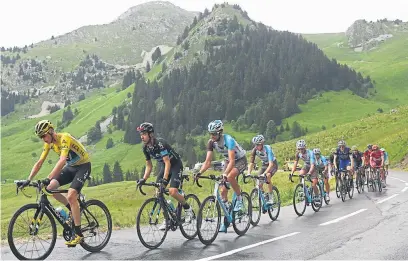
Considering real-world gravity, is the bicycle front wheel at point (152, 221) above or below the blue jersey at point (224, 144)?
below

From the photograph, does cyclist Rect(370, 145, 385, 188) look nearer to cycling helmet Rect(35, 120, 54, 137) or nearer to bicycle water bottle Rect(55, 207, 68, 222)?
bicycle water bottle Rect(55, 207, 68, 222)

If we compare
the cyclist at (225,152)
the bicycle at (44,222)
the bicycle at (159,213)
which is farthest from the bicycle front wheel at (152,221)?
the cyclist at (225,152)

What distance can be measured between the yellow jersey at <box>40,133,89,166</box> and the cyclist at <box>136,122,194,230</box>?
4.94ft

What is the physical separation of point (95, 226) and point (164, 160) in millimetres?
2315

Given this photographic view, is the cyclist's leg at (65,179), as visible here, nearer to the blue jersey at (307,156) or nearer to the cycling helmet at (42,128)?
the cycling helmet at (42,128)

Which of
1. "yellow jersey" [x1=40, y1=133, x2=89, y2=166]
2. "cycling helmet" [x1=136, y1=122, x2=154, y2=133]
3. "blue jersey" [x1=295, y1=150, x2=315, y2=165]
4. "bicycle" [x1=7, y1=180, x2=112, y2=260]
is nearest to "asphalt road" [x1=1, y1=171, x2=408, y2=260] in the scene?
"bicycle" [x1=7, y1=180, x2=112, y2=260]

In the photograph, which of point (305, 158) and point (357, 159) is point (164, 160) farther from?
point (357, 159)

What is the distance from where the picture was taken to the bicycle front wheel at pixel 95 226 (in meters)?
10.0

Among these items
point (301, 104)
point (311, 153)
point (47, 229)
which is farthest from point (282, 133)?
point (47, 229)

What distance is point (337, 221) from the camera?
1453 centimetres

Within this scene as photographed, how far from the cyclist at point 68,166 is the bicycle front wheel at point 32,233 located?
476mm

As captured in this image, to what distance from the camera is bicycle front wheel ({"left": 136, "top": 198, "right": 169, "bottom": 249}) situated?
10.3 m

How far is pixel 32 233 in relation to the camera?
8914mm

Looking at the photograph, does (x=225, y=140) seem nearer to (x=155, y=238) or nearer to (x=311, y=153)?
(x=155, y=238)
